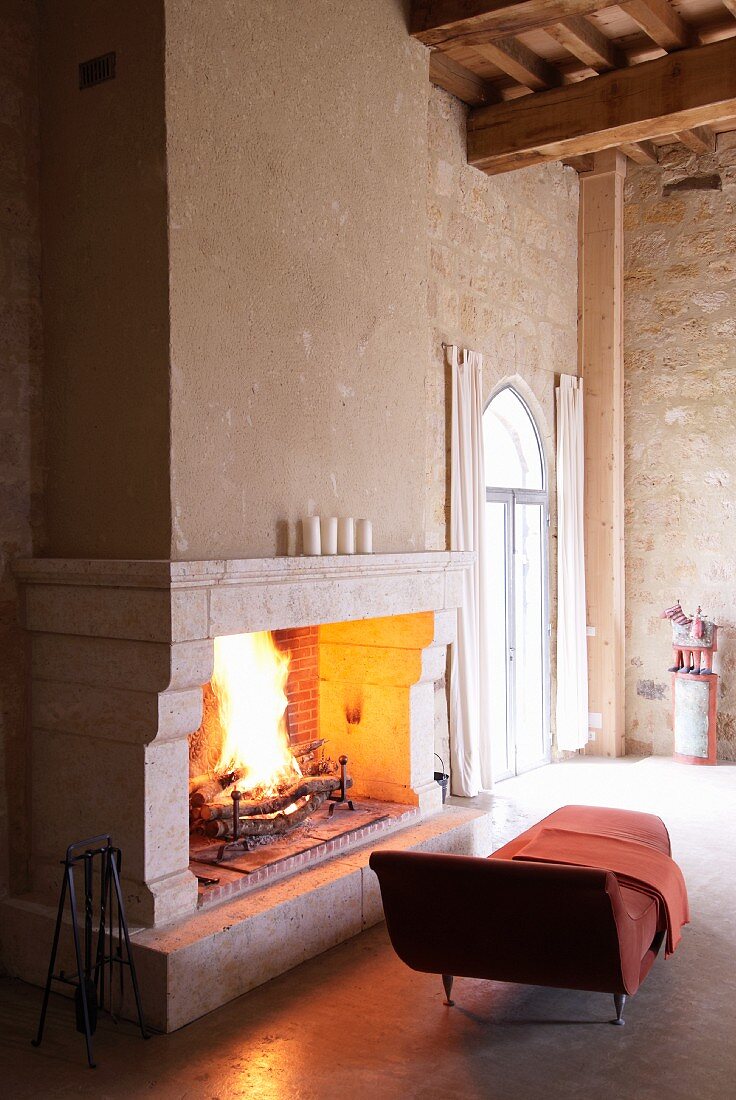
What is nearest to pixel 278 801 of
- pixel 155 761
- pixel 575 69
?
pixel 155 761

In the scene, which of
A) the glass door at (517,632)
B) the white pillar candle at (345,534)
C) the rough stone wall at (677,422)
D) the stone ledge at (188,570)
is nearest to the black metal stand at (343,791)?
the stone ledge at (188,570)

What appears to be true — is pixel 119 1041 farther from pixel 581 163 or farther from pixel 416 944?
pixel 581 163

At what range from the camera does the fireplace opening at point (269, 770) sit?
4.86m

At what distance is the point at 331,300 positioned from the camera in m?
5.11

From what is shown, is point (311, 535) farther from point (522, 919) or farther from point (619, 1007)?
point (619, 1007)

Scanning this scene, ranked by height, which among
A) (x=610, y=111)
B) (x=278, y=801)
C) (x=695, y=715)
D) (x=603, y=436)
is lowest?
(x=695, y=715)

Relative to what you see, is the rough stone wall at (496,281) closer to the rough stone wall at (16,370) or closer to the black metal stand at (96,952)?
the rough stone wall at (16,370)

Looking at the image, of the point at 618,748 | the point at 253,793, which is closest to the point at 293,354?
the point at 253,793

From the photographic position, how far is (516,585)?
27.3 ft

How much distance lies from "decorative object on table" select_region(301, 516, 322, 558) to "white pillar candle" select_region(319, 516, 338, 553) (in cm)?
11

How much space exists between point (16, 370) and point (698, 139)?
6.30 meters

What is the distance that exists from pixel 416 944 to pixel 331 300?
10.1 ft

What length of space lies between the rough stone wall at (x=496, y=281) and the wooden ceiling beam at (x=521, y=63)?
52 centimetres

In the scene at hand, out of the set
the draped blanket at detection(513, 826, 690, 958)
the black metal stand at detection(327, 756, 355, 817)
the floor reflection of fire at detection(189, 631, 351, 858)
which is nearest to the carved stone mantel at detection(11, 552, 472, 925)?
the floor reflection of fire at detection(189, 631, 351, 858)
